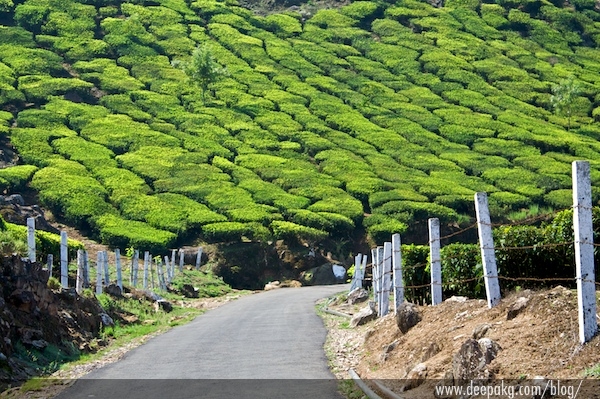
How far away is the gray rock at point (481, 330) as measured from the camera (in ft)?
40.1

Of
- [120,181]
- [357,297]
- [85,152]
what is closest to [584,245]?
[357,297]

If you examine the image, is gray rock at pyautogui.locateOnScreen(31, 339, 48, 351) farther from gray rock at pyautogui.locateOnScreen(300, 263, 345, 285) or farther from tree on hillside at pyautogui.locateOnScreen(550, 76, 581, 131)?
tree on hillside at pyautogui.locateOnScreen(550, 76, 581, 131)

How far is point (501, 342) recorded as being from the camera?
11359mm

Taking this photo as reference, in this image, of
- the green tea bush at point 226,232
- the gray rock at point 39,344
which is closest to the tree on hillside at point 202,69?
the green tea bush at point 226,232

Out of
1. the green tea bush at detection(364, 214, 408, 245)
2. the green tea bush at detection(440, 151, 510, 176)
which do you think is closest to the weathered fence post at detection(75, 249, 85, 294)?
the green tea bush at detection(364, 214, 408, 245)

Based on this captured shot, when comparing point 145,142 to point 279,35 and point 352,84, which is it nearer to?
point 352,84

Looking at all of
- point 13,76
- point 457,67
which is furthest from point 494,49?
point 13,76

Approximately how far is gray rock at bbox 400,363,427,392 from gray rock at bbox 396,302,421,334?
3.48 metres

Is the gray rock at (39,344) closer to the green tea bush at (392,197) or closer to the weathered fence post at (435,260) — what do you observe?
the weathered fence post at (435,260)

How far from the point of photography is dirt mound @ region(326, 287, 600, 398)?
1016 cm

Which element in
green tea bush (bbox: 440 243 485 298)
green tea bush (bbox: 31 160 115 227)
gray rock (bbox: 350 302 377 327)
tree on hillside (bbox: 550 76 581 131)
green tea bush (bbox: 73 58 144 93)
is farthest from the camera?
green tea bush (bbox: 73 58 144 93)

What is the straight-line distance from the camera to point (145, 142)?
6856cm

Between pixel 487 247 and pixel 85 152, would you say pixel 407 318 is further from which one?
pixel 85 152

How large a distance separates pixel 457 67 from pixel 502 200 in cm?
3877
